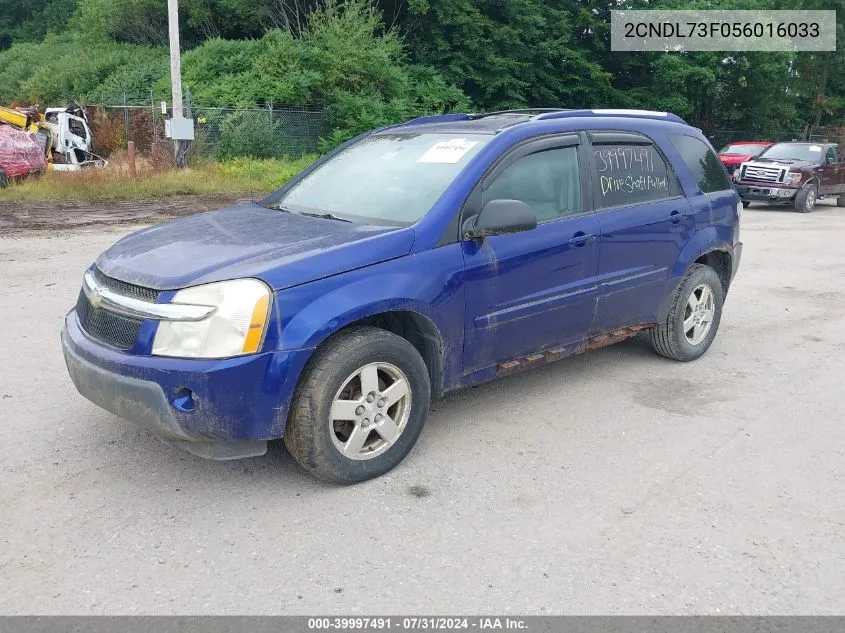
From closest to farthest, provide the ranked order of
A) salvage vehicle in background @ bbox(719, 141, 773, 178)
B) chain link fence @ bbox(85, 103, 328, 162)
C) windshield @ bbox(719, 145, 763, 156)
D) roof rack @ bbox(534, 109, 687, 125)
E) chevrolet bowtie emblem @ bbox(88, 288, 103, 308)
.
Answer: chevrolet bowtie emblem @ bbox(88, 288, 103, 308) < roof rack @ bbox(534, 109, 687, 125) < chain link fence @ bbox(85, 103, 328, 162) < salvage vehicle in background @ bbox(719, 141, 773, 178) < windshield @ bbox(719, 145, 763, 156)

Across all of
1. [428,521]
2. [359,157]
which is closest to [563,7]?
[359,157]

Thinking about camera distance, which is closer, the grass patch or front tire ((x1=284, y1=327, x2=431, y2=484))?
front tire ((x1=284, y1=327, x2=431, y2=484))

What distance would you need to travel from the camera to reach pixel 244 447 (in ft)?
11.7

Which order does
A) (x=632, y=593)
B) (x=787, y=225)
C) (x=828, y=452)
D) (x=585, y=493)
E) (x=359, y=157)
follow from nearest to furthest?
(x=632, y=593) → (x=585, y=493) → (x=828, y=452) → (x=359, y=157) → (x=787, y=225)

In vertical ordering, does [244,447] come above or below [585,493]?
above

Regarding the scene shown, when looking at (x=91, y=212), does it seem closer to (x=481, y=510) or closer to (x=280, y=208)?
(x=280, y=208)

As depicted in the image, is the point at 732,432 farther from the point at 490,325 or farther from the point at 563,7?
the point at 563,7

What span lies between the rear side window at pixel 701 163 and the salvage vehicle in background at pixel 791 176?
46.8 feet

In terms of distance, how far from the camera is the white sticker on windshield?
4.50m

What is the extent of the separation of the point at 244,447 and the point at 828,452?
312 cm

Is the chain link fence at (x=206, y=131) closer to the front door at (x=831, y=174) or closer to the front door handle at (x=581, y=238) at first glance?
the front door at (x=831, y=174)

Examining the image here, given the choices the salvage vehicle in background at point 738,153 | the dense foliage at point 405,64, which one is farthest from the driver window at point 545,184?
the salvage vehicle in background at point 738,153

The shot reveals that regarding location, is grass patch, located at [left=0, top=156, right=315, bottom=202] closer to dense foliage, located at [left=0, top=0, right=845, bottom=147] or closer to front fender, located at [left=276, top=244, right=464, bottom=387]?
dense foliage, located at [left=0, top=0, right=845, bottom=147]

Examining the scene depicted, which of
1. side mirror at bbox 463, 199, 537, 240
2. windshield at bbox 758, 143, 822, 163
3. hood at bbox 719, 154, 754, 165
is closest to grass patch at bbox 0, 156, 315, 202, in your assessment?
windshield at bbox 758, 143, 822, 163
